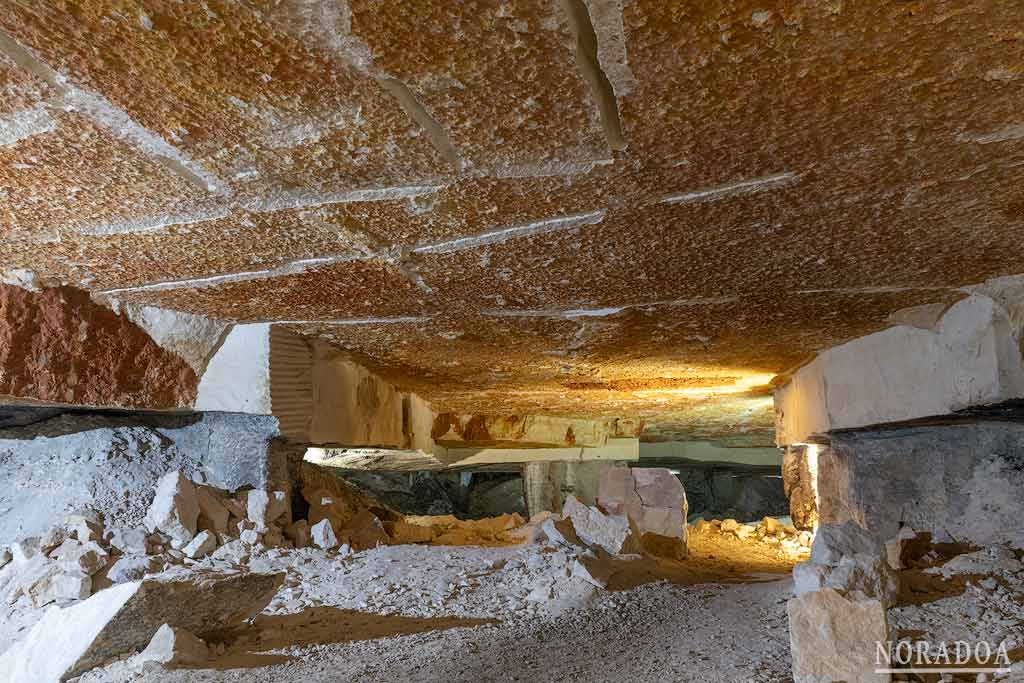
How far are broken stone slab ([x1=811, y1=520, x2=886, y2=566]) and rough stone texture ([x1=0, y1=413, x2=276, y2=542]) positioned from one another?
243 centimetres

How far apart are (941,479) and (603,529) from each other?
164 centimetres

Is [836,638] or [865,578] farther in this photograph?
[865,578]

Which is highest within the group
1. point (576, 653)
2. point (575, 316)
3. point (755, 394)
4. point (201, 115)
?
point (201, 115)

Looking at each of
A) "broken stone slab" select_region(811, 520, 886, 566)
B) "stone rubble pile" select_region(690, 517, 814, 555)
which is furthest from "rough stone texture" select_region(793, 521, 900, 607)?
"stone rubble pile" select_region(690, 517, 814, 555)

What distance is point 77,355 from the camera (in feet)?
8.40

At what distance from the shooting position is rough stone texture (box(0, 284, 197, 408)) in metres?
2.35

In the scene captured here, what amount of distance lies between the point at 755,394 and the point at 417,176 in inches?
186

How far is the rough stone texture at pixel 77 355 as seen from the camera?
7.71ft

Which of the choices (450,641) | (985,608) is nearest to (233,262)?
(450,641)

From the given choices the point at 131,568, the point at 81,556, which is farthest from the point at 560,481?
the point at 81,556

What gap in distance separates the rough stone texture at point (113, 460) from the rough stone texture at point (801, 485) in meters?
4.43

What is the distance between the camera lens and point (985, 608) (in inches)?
87.9

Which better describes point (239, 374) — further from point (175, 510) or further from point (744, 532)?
point (744, 532)

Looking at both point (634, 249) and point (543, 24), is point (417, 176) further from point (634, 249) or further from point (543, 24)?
point (634, 249)
